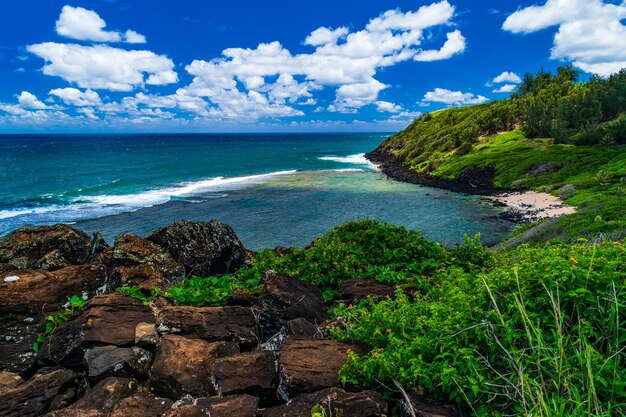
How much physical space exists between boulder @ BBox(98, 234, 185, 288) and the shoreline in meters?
34.2

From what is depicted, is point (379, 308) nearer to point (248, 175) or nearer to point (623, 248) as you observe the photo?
point (623, 248)

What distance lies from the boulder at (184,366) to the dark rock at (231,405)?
0.63 meters

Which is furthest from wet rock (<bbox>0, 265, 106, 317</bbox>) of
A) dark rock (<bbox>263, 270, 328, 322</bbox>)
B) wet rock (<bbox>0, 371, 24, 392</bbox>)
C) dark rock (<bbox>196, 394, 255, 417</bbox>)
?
dark rock (<bbox>196, 394, 255, 417</bbox>)

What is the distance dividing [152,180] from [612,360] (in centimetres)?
8907

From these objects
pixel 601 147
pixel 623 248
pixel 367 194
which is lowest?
pixel 367 194

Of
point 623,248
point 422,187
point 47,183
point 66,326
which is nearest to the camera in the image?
point 623,248

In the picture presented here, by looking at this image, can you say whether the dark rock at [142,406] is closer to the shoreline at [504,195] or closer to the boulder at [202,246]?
the boulder at [202,246]

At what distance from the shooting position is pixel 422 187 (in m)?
68.6

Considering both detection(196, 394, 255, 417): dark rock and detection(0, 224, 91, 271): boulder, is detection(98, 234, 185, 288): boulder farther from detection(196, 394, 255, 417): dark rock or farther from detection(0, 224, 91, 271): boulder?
detection(196, 394, 255, 417): dark rock

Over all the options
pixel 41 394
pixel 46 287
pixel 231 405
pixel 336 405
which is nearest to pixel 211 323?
pixel 231 405

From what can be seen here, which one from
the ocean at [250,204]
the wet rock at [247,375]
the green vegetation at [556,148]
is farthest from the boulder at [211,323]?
the ocean at [250,204]

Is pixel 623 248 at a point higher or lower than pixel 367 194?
higher

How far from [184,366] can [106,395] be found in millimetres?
1255

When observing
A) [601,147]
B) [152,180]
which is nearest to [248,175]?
[152,180]
